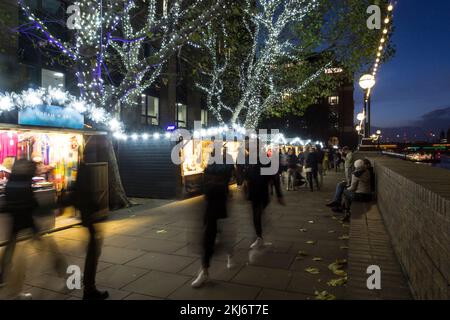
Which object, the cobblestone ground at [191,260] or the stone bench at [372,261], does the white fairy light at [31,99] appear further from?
the stone bench at [372,261]

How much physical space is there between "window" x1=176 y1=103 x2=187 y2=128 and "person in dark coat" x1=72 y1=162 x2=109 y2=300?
860 inches

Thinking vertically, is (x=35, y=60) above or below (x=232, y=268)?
above

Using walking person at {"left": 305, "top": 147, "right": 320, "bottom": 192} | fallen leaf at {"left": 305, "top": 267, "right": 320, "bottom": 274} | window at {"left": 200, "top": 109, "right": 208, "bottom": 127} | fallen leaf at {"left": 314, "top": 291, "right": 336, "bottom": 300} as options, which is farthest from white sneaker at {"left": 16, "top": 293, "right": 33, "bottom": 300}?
window at {"left": 200, "top": 109, "right": 208, "bottom": 127}

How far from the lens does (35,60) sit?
14.5m

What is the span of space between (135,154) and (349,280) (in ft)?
36.5

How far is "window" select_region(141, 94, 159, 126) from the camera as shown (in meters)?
21.4

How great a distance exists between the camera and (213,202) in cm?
457

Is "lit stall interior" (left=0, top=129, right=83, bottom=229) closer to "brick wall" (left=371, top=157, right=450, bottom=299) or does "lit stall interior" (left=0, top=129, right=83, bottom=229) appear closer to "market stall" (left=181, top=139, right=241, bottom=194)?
"market stall" (left=181, top=139, right=241, bottom=194)

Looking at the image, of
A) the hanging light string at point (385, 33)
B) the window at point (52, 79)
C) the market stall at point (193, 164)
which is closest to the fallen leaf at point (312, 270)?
the market stall at point (193, 164)

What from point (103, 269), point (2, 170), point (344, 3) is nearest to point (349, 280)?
point (103, 269)

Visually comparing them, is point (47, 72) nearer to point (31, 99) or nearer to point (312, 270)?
point (31, 99)

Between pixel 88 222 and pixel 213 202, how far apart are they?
1704mm
